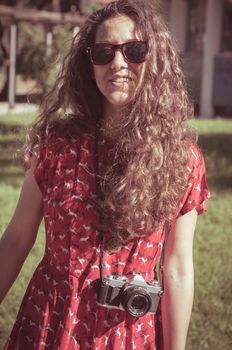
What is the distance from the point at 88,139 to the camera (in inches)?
78.4

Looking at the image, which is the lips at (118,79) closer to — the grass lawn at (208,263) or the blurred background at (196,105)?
the blurred background at (196,105)

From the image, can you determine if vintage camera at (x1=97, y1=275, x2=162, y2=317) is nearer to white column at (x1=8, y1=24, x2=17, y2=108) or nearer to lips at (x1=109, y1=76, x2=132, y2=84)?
lips at (x1=109, y1=76, x2=132, y2=84)

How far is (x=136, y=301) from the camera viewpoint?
6.13ft

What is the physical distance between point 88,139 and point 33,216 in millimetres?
288

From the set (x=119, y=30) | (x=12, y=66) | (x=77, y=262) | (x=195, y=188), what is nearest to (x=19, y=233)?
(x=77, y=262)

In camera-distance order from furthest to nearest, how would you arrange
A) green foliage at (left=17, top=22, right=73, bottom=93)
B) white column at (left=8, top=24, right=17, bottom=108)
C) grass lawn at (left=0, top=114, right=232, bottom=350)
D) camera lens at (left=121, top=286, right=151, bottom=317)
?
white column at (left=8, top=24, right=17, bottom=108), green foliage at (left=17, top=22, right=73, bottom=93), grass lawn at (left=0, top=114, right=232, bottom=350), camera lens at (left=121, top=286, right=151, bottom=317)

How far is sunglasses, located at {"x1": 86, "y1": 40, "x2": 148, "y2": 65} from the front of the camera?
194cm

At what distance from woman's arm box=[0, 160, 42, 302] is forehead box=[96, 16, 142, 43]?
431 millimetres

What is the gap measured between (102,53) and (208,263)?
3558 mm

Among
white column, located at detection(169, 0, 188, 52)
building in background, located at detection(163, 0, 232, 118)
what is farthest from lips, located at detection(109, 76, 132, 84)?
white column, located at detection(169, 0, 188, 52)

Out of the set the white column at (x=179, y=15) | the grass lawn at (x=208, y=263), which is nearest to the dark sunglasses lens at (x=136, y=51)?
the grass lawn at (x=208, y=263)

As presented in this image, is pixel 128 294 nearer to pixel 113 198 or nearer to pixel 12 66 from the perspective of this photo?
pixel 113 198

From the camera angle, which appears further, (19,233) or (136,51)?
(19,233)

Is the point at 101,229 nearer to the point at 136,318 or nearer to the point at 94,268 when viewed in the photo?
the point at 94,268
